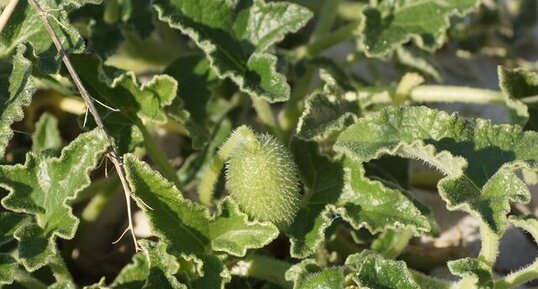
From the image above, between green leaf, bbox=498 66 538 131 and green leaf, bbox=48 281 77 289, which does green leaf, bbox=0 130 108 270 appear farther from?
green leaf, bbox=498 66 538 131

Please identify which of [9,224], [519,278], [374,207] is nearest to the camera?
[519,278]

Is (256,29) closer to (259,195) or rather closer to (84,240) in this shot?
(259,195)

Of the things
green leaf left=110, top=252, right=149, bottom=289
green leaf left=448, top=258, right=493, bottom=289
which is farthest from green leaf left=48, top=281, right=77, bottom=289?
green leaf left=448, top=258, right=493, bottom=289

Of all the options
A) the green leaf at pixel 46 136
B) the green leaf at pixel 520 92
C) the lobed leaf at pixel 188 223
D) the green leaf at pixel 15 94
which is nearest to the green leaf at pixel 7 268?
the green leaf at pixel 15 94

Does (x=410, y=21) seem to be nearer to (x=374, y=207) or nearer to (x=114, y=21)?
(x=374, y=207)

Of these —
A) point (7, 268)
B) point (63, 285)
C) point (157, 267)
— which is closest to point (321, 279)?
point (157, 267)

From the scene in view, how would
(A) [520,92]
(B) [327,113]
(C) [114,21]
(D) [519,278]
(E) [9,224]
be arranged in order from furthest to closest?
(C) [114,21], (A) [520,92], (B) [327,113], (E) [9,224], (D) [519,278]
